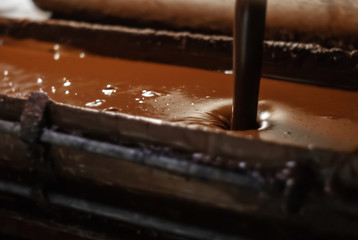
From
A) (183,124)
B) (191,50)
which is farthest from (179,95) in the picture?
(191,50)

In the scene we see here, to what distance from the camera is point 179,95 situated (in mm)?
2283

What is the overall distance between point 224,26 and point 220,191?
5.78 feet

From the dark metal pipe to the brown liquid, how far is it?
97 millimetres

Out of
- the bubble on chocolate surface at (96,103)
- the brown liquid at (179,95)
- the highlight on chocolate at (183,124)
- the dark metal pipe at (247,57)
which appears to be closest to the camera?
the highlight on chocolate at (183,124)

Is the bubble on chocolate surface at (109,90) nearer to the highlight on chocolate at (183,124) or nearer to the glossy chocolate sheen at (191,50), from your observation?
the highlight on chocolate at (183,124)

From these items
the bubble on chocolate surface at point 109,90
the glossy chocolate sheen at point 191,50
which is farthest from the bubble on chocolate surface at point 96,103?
the glossy chocolate sheen at point 191,50

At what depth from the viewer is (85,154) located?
1.46 meters

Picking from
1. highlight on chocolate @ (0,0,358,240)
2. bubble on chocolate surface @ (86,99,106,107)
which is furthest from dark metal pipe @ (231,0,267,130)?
bubble on chocolate surface @ (86,99,106,107)

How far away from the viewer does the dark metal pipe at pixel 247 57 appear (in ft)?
5.02

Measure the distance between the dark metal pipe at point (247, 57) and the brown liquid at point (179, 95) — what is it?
97mm

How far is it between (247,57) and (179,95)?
72 cm

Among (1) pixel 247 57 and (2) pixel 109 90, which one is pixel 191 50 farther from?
(1) pixel 247 57

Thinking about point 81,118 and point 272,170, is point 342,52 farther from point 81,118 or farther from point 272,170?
point 81,118

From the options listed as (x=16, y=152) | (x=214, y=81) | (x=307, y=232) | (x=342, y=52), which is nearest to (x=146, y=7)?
(x=214, y=81)
